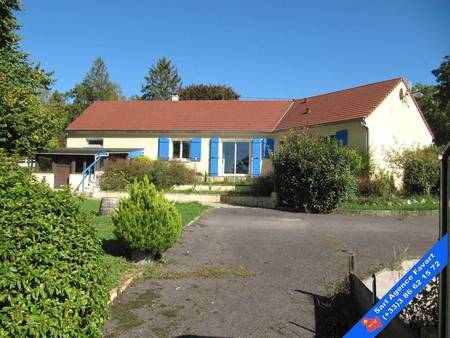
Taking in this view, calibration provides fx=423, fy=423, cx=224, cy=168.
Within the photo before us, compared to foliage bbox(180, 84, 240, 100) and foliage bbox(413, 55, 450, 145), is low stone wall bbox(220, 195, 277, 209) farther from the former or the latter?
foliage bbox(180, 84, 240, 100)

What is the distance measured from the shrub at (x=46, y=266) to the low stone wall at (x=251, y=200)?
14511 mm

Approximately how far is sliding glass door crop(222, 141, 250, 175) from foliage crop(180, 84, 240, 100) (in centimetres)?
2265

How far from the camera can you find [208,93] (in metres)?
47.8

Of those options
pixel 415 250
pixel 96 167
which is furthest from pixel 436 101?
Answer: pixel 415 250

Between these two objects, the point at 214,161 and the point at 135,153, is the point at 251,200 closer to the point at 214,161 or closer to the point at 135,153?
the point at 214,161

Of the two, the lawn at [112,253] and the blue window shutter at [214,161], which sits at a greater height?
the blue window shutter at [214,161]

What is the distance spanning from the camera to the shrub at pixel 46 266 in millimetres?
2584

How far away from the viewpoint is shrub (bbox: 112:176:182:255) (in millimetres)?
6891

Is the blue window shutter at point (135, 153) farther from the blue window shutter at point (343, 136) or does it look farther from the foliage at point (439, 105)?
the foliage at point (439, 105)

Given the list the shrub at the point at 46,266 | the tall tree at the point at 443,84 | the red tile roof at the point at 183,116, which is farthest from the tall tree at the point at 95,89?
the shrub at the point at 46,266

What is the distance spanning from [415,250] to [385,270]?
2.26m

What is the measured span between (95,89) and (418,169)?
52751mm

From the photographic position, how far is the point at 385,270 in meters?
6.82

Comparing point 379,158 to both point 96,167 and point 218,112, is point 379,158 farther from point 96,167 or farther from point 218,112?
point 96,167
